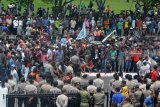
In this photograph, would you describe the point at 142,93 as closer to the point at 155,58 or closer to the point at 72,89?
the point at 72,89

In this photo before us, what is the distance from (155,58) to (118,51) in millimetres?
1943

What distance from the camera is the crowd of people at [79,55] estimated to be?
95.3 feet

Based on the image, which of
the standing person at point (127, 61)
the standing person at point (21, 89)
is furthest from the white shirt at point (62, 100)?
the standing person at point (127, 61)

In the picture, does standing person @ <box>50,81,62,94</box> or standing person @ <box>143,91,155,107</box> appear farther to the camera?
standing person @ <box>50,81,62,94</box>

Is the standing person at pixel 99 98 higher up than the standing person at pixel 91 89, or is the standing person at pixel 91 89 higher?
the standing person at pixel 91 89

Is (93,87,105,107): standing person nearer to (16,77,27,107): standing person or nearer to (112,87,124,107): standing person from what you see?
(112,87,124,107): standing person

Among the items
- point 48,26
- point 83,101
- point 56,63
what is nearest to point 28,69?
point 56,63

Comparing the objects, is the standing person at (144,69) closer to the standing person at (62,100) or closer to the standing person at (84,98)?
the standing person at (84,98)

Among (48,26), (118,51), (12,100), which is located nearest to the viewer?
(12,100)

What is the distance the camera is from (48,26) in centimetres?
4662

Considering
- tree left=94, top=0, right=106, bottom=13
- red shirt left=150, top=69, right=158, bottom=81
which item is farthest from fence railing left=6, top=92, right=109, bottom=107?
tree left=94, top=0, right=106, bottom=13

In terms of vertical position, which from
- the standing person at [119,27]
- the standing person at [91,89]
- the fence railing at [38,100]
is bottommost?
the fence railing at [38,100]

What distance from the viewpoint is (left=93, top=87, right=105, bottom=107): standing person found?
2878cm

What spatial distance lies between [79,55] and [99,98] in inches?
387
